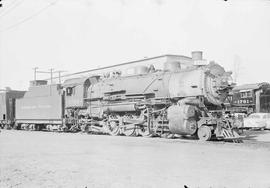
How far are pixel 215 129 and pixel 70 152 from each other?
7.51 metres

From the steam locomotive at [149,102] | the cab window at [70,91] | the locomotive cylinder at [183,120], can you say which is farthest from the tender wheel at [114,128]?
the cab window at [70,91]

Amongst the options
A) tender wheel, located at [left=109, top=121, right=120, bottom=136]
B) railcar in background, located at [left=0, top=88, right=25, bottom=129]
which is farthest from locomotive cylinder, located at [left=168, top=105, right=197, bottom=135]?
railcar in background, located at [left=0, top=88, right=25, bottom=129]

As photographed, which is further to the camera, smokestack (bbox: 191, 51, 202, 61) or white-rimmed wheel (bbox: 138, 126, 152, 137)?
white-rimmed wheel (bbox: 138, 126, 152, 137)

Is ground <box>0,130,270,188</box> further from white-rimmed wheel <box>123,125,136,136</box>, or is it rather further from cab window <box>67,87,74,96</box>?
cab window <box>67,87,74,96</box>

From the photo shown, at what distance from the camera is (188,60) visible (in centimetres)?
5072

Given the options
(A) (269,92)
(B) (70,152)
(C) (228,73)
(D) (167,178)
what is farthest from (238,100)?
(D) (167,178)

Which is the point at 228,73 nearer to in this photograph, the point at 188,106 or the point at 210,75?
the point at 210,75

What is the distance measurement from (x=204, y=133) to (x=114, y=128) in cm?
608

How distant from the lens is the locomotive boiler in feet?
55.7

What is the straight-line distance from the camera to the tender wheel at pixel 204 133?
16.5 meters

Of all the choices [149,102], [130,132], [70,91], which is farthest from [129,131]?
[70,91]

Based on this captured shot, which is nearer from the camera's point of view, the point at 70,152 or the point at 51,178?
the point at 51,178

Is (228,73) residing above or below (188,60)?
below

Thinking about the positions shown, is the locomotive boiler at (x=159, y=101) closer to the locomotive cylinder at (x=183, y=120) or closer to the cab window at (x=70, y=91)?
the locomotive cylinder at (x=183, y=120)
